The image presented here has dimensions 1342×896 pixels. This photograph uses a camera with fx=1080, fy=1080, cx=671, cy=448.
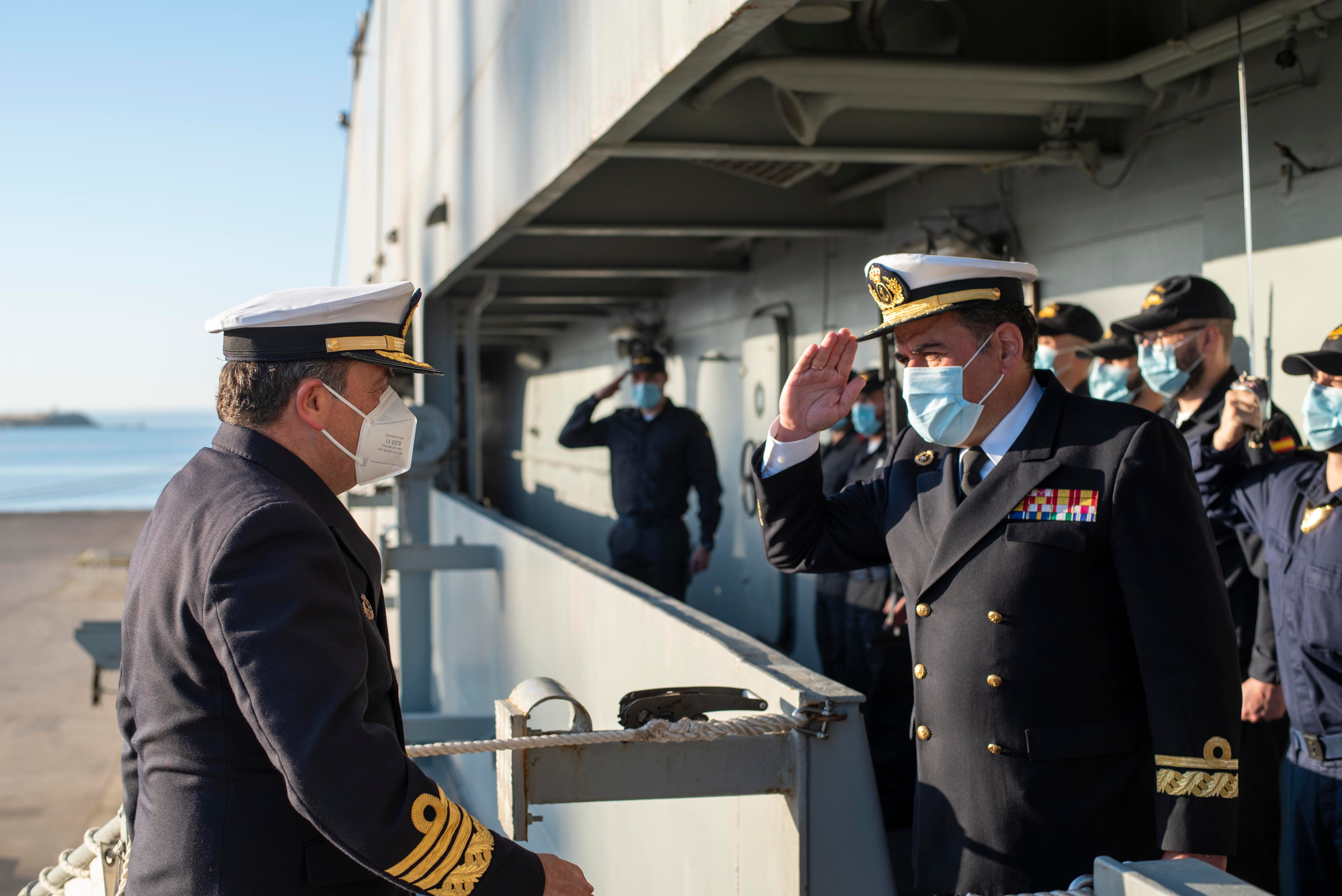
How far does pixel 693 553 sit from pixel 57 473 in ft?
246

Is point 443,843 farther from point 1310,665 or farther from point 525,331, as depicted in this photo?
point 525,331

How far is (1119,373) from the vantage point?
12.8 ft

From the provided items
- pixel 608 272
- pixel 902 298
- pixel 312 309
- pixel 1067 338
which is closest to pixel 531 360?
pixel 608 272

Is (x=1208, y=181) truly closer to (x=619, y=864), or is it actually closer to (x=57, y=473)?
(x=619, y=864)

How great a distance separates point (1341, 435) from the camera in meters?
2.77

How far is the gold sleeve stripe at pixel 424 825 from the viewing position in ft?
4.78

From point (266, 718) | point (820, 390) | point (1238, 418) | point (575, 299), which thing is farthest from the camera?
point (575, 299)

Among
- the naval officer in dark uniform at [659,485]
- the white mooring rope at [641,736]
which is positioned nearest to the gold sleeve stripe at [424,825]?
the white mooring rope at [641,736]

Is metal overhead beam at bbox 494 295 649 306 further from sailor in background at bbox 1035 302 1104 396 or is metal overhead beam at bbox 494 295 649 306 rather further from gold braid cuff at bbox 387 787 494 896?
gold braid cuff at bbox 387 787 494 896

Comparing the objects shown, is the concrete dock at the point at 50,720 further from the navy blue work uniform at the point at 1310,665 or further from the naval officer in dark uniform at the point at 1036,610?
the navy blue work uniform at the point at 1310,665

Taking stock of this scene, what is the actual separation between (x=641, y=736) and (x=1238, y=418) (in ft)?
7.02

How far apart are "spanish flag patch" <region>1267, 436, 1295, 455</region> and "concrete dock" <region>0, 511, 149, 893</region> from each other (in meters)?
7.64

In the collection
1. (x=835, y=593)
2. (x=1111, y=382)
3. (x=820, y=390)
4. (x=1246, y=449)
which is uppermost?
(x=1111, y=382)

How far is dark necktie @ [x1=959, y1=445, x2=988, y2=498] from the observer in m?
2.09
